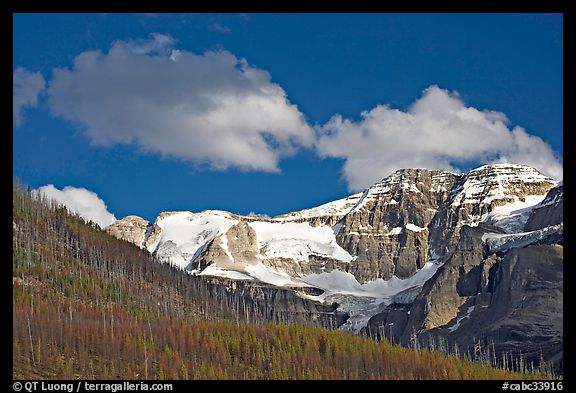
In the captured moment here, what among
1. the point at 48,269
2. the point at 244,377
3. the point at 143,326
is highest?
the point at 48,269

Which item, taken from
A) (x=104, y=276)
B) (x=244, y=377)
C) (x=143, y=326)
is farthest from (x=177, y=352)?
(x=104, y=276)

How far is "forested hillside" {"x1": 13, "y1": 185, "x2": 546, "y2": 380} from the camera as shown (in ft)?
327

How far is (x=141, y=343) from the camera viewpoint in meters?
110

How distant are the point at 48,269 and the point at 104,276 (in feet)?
64.7

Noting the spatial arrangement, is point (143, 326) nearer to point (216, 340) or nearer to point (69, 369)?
point (216, 340)

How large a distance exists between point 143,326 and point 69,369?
34449mm

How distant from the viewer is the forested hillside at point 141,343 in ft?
327

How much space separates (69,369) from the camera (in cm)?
9231
